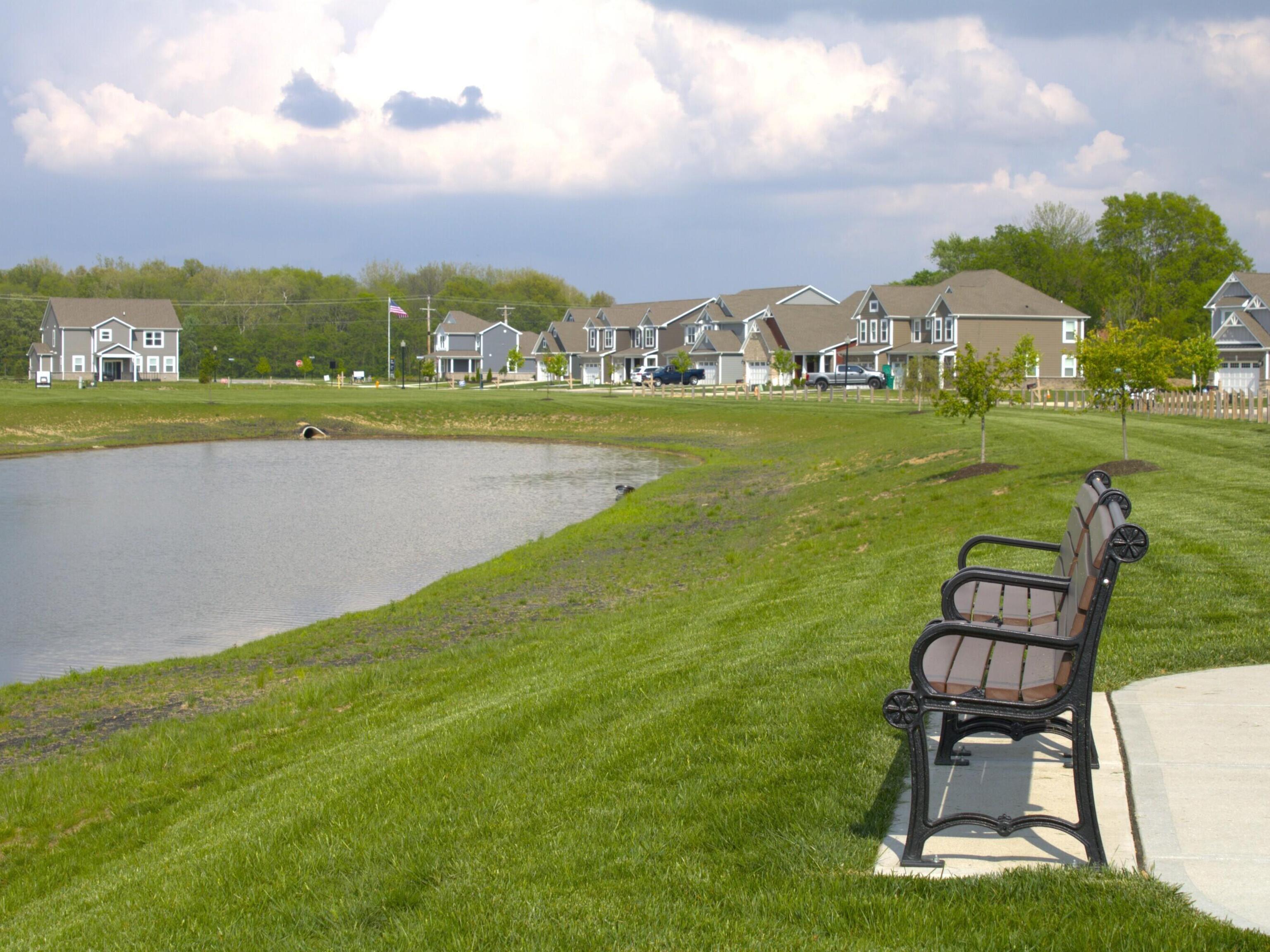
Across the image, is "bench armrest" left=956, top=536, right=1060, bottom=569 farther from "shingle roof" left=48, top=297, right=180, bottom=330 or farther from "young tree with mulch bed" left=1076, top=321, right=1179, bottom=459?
"shingle roof" left=48, top=297, right=180, bottom=330

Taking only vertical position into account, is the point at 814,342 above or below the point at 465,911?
above

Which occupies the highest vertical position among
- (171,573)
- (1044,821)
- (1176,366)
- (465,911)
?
(1176,366)

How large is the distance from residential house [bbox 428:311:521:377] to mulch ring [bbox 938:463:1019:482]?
343ft

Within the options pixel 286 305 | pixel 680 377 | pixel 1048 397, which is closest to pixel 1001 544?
pixel 1048 397

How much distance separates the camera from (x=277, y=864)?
555cm

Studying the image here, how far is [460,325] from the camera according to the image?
127 meters

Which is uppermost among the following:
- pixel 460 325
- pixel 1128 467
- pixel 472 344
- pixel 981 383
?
pixel 460 325

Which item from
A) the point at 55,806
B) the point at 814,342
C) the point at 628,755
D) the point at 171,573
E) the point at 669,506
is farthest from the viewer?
the point at 814,342

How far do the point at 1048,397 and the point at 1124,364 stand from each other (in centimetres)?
3390

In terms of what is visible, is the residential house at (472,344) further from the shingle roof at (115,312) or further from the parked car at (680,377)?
the parked car at (680,377)

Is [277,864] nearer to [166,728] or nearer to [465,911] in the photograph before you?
[465,911]

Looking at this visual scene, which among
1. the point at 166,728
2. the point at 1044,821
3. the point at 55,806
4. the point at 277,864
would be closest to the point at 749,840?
the point at 1044,821

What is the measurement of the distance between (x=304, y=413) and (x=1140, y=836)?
67184mm

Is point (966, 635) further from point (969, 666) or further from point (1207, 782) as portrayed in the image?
point (1207, 782)
